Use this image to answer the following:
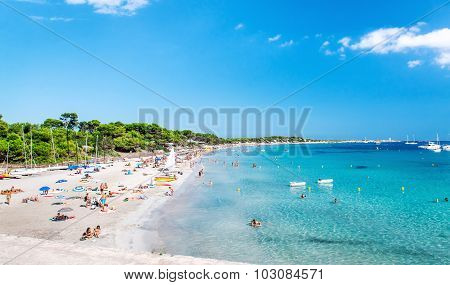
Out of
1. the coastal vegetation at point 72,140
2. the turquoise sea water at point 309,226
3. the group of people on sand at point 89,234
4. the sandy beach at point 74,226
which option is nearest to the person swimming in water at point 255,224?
the turquoise sea water at point 309,226

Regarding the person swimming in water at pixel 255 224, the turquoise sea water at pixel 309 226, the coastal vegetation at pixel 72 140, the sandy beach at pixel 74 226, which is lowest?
the turquoise sea water at pixel 309 226

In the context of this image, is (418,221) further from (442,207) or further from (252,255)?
(252,255)

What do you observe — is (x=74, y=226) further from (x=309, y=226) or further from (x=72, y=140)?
(x=72, y=140)

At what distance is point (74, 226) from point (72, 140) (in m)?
56.6

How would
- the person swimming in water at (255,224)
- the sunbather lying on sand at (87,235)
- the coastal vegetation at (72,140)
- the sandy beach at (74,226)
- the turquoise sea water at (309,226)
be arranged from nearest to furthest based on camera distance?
the sandy beach at (74,226) < the turquoise sea water at (309,226) < the sunbather lying on sand at (87,235) < the person swimming in water at (255,224) < the coastal vegetation at (72,140)

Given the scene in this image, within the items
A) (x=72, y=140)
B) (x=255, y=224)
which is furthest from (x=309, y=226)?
(x=72, y=140)

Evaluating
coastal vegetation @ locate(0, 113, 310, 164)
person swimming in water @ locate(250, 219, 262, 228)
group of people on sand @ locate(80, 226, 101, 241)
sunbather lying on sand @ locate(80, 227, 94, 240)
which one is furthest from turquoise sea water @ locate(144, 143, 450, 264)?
coastal vegetation @ locate(0, 113, 310, 164)

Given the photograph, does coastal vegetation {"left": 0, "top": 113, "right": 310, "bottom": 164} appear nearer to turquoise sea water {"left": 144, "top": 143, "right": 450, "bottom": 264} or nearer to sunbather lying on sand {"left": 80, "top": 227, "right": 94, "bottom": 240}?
turquoise sea water {"left": 144, "top": 143, "right": 450, "bottom": 264}

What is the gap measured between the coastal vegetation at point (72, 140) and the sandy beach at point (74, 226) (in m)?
18.0

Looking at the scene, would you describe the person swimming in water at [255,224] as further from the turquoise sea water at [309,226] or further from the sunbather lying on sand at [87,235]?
the sunbather lying on sand at [87,235]

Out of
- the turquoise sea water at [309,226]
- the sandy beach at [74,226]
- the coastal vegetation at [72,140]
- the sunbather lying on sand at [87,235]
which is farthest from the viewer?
the coastal vegetation at [72,140]

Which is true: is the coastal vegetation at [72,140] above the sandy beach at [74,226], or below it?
above

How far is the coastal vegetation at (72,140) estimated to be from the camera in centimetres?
5400

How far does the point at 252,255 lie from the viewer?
57.3 feet
